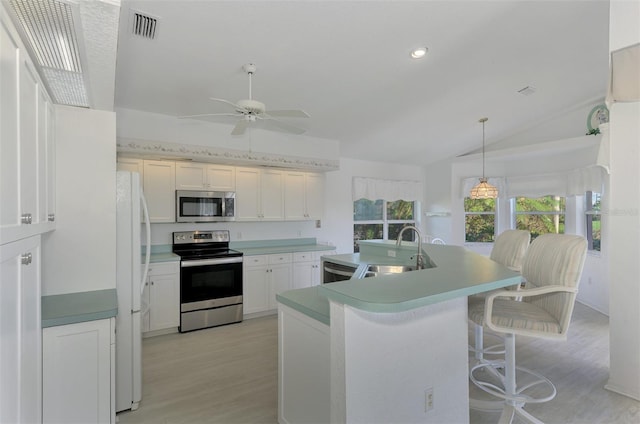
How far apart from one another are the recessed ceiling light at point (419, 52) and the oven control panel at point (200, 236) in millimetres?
3215

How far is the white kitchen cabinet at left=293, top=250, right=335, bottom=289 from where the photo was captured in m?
4.71

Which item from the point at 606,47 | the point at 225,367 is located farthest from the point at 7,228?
the point at 606,47

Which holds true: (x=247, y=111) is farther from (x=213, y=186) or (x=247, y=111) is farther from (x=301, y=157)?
(x=301, y=157)

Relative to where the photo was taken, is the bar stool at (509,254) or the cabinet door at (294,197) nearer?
the bar stool at (509,254)

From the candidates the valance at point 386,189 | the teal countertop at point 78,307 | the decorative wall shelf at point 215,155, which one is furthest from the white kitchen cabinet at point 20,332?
the valance at point 386,189

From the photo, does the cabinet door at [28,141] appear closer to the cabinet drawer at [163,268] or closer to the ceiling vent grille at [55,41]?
the ceiling vent grille at [55,41]

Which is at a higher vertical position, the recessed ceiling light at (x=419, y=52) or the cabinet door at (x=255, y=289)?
the recessed ceiling light at (x=419, y=52)

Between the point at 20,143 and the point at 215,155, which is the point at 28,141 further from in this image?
the point at 215,155

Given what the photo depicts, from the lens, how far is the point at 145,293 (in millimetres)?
3629

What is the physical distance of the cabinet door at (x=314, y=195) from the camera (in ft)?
16.9

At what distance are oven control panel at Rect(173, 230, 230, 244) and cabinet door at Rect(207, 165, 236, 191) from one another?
633 millimetres

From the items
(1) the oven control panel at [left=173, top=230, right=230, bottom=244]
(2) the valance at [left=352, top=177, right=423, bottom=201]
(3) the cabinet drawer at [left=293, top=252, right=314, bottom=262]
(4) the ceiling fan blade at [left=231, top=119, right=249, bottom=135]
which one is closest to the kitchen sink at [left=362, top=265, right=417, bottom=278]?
(4) the ceiling fan blade at [left=231, top=119, right=249, bottom=135]

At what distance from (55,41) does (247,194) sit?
3093 mm

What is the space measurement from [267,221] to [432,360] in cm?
350
